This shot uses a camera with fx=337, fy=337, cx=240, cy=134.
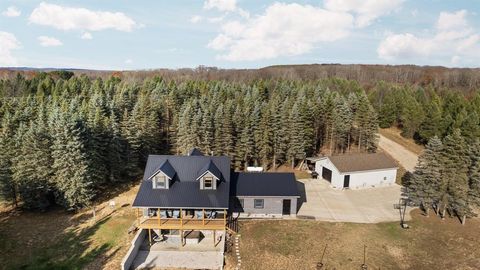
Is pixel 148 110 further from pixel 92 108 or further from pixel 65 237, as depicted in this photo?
pixel 65 237

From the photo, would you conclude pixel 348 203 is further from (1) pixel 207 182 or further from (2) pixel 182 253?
(2) pixel 182 253

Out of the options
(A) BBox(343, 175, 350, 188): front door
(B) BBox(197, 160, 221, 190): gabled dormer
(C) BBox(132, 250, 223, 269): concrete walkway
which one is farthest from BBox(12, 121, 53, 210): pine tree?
(A) BBox(343, 175, 350, 188): front door

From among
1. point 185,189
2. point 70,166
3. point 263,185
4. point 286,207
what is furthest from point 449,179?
point 70,166

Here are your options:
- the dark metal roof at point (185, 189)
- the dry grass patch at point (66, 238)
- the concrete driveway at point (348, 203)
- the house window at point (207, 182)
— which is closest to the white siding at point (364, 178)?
the concrete driveway at point (348, 203)

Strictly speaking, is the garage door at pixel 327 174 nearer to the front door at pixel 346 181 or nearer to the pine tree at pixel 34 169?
the front door at pixel 346 181

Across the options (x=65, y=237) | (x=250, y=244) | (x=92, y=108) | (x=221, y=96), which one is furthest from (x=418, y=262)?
(x=221, y=96)

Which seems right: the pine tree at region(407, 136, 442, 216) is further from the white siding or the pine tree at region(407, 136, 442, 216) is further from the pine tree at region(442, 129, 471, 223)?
the white siding

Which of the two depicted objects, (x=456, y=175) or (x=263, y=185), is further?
(x=263, y=185)

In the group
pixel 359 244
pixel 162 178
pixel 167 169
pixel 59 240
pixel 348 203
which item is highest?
pixel 167 169
